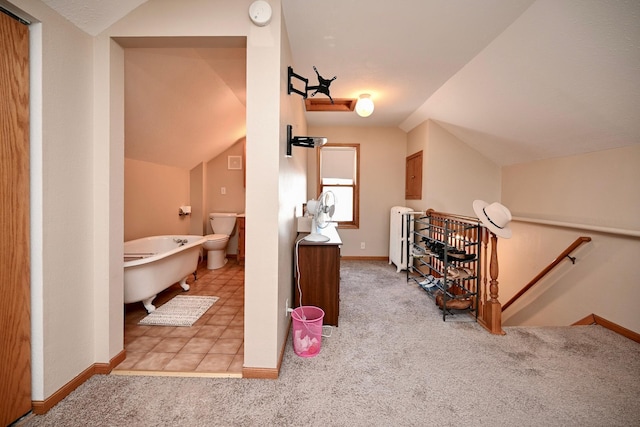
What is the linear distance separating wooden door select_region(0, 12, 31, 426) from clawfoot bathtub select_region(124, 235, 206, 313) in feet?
3.28

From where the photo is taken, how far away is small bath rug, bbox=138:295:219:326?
2408 mm

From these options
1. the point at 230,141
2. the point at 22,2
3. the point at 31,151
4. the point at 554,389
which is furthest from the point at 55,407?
the point at 230,141

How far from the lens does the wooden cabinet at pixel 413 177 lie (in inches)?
163

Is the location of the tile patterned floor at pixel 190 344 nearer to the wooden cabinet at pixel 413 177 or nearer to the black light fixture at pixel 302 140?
the black light fixture at pixel 302 140

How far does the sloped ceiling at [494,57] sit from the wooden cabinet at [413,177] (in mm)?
1033

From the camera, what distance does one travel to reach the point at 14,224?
1.30 m

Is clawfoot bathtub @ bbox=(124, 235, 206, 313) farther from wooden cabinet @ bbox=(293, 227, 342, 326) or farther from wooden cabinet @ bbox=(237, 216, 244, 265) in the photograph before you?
wooden cabinet @ bbox=(293, 227, 342, 326)

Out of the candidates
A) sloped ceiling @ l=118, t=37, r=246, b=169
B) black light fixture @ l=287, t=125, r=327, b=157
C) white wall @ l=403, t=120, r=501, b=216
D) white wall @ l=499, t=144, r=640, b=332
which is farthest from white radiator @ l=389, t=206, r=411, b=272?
sloped ceiling @ l=118, t=37, r=246, b=169

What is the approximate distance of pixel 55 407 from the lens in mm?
1416

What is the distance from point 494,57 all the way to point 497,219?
1402 millimetres

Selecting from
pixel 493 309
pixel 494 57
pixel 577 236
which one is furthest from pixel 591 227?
pixel 494 57

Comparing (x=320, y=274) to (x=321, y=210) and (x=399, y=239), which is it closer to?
(x=321, y=210)

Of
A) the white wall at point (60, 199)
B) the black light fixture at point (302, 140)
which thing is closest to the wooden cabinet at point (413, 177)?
the black light fixture at point (302, 140)

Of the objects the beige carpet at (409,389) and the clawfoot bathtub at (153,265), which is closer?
the beige carpet at (409,389)
